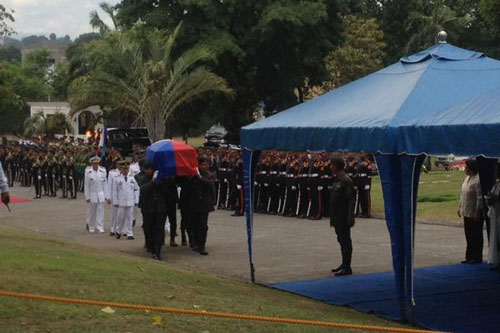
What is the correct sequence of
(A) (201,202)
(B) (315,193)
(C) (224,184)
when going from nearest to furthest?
1. (A) (201,202)
2. (B) (315,193)
3. (C) (224,184)

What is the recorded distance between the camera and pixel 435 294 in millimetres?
12688

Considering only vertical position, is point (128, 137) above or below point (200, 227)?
above

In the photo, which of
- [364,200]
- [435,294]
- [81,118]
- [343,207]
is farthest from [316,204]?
[81,118]

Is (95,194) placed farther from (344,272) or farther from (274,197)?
(344,272)

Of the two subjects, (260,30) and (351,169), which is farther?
Answer: (260,30)

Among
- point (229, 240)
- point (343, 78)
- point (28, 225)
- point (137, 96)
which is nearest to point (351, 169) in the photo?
point (229, 240)

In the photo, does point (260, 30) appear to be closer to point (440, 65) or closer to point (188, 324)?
point (440, 65)

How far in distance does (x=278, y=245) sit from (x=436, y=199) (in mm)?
9380

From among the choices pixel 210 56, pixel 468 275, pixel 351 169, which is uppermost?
pixel 210 56

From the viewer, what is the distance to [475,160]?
1548cm

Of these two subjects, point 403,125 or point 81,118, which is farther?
point 81,118

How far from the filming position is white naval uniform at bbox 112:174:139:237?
63.9 feet

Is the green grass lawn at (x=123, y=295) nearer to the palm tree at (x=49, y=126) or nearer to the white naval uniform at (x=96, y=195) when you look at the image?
the white naval uniform at (x=96, y=195)

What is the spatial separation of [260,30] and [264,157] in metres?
15.6
